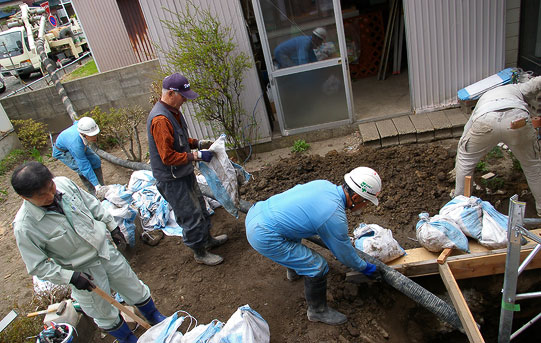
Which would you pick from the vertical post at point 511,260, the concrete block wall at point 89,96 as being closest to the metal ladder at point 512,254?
the vertical post at point 511,260

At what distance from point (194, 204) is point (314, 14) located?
133 inches

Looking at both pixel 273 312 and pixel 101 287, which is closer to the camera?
pixel 101 287

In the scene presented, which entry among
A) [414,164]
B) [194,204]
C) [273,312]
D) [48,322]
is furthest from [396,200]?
[48,322]

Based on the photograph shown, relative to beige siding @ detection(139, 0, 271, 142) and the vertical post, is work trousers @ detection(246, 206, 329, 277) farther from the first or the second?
beige siding @ detection(139, 0, 271, 142)

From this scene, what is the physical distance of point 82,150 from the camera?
5.00 metres

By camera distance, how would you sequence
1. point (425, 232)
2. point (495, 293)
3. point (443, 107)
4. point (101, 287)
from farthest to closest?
point (443, 107), point (495, 293), point (425, 232), point (101, 287)

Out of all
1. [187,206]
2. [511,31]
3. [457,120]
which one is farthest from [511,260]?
[511,31]

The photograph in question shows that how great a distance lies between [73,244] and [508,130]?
12.8ft

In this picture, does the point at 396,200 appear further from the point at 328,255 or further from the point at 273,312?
the point at 273,312

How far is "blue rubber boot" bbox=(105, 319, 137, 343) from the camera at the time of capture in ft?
10.8

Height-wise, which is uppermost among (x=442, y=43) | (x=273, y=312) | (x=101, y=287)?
(x=442, y=43)

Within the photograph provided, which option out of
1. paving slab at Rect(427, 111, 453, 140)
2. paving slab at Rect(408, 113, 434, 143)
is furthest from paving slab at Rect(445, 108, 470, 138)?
paving slab at Rect(408, 113, 434, 143)

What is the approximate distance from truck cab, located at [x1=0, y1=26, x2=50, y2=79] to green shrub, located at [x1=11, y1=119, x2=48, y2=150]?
7.13 meters

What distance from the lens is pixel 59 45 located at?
15664 mm
